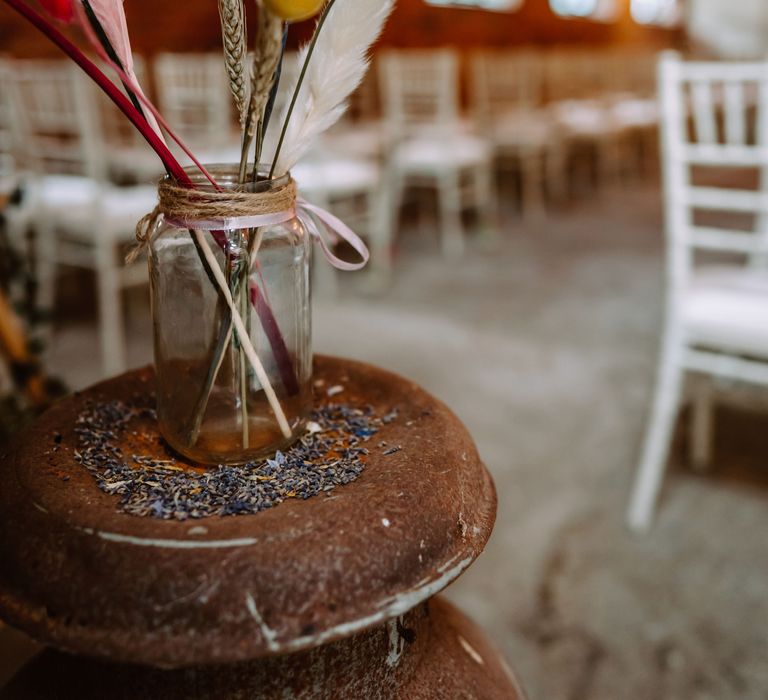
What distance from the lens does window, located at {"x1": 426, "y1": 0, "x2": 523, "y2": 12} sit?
5.83m

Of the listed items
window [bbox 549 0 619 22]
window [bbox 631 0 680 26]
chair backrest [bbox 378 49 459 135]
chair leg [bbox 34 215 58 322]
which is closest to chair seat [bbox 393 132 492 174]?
chair backrest [bbox 378 49 459 135]

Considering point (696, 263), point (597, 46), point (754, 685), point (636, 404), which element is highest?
point (597, 46)

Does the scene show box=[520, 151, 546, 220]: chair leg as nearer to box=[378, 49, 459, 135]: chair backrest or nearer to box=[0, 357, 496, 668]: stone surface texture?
box=[378, 49, 459, 135]: chair backrest

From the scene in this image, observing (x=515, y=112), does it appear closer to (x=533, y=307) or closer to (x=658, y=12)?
(x=533, y=307)

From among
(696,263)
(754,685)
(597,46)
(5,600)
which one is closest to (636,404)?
(754,685)

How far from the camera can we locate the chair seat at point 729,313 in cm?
150

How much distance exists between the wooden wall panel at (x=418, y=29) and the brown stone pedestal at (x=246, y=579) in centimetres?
366

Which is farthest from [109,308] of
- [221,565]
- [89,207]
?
[221,565]

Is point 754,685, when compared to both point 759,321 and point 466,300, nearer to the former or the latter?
point 759,321

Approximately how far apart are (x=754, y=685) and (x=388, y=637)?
0.96m

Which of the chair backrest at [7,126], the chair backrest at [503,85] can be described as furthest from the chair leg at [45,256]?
the chair backrest at [503,85]

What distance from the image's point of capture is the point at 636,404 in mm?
2357

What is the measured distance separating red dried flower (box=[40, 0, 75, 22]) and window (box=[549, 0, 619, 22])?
25.0 feet

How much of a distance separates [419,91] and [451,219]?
3.29 ft
